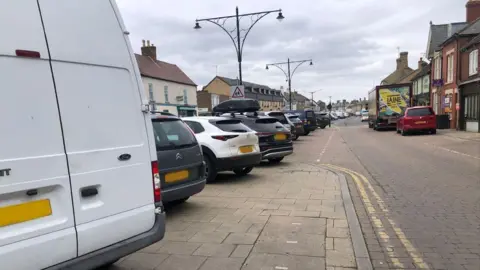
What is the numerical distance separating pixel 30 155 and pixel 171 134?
3.58m

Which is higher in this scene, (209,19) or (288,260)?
(209,19)

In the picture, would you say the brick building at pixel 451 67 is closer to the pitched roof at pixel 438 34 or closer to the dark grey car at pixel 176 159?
the pitched roof at pixel 438 34

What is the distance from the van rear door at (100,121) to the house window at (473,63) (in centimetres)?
2792

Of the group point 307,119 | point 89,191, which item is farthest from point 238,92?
point 89,191

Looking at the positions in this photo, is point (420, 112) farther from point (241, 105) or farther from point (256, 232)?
point (256, 232)

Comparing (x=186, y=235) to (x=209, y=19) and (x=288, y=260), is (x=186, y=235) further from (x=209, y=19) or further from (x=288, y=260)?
(x=209, y=19)

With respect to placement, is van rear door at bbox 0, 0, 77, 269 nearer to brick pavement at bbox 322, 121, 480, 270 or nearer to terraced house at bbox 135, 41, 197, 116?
brick pavement at bbox 322, 121, 480, 270

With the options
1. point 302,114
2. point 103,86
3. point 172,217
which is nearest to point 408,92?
point 302,114

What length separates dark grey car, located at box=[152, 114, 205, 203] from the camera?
572cm

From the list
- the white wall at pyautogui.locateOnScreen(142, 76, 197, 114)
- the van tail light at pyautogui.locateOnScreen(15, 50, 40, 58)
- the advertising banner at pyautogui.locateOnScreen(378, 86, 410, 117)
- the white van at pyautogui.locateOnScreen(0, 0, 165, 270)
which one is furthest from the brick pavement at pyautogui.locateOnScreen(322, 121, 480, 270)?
the white wall at pyautogui.locateOnScreen(142, 76, 197, 114)

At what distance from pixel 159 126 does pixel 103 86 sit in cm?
297

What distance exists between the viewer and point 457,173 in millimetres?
9469

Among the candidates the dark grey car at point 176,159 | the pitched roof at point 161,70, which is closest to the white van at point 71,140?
the dark grey car at point 176,159

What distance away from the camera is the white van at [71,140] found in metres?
2.52
